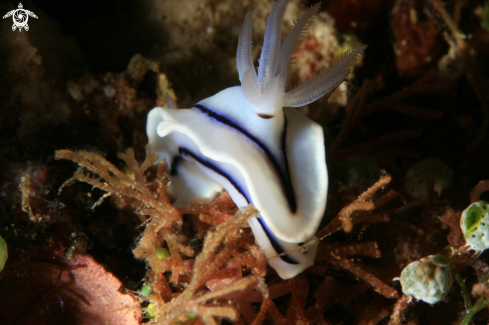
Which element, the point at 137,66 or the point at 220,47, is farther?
the point at 220,47

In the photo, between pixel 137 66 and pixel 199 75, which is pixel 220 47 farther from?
pixel 137 66

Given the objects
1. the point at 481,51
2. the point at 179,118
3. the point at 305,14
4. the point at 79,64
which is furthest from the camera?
the point at 481,51

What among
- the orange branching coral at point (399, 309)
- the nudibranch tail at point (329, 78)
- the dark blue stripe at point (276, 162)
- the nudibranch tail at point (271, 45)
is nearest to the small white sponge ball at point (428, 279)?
the orange branching coral at point (399, 309)

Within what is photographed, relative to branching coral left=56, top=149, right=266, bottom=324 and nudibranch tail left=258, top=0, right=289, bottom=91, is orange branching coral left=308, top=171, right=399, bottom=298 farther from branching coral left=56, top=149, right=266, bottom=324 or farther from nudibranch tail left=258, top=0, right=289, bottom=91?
nudibranch tail left=258, top=0, right=289, bottom=91

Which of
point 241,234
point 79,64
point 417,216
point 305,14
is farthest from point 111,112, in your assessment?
point 417,216

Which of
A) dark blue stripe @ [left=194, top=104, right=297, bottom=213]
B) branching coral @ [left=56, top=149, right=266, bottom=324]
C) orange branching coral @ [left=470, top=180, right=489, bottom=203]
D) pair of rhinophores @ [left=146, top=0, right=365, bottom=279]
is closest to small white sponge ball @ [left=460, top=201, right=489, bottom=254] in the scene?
orange branching coral @ [left=470, top=180, right=489, bottom=203]

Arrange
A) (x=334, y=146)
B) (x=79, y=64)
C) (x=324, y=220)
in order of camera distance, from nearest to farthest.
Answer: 1. (x=324, y=220)
2. (x=334, y=146)
3. (x=79, y=64)

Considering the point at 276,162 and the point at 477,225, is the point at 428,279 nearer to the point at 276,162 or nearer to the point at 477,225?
the point at 477,225

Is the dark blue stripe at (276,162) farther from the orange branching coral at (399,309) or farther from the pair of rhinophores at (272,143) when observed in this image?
the orange branching coral at (399,309)
